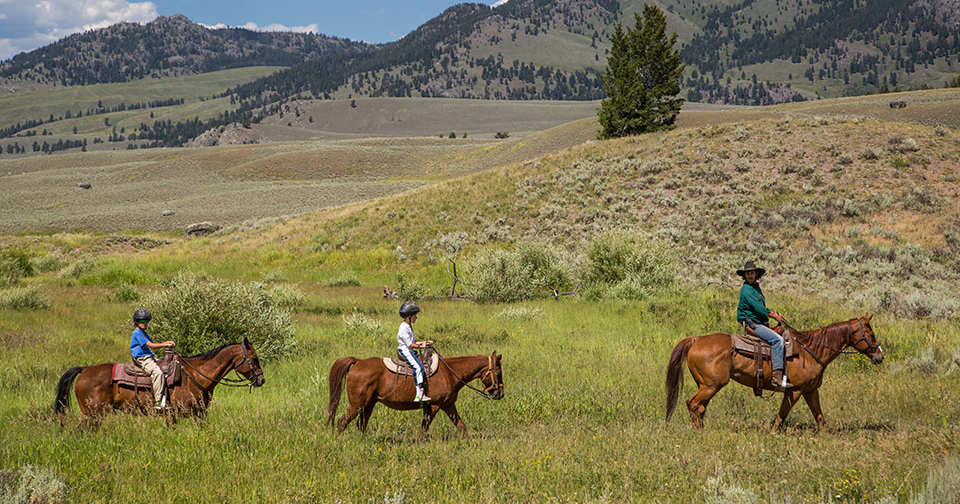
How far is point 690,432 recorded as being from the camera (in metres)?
7.35

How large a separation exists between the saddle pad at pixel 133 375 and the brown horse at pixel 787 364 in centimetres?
739

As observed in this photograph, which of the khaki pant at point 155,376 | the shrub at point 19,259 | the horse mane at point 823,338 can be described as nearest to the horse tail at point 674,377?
the horse mane at point 823,338

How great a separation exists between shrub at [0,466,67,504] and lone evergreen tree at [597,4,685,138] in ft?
150

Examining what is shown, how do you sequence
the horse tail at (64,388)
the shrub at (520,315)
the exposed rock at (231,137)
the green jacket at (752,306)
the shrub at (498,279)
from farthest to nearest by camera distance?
the exposed rock at (231,137) < the shrub at (498,279) < the shrub at (520,315) < the green jacket at (752,306) < the horse tail at (64,388)

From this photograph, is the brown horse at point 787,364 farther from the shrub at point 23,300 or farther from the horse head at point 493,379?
the shrub at point 23,300

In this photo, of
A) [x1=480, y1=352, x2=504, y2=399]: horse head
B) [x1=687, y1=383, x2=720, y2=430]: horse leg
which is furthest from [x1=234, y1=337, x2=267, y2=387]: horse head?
[x1=687, y1=383, x2=720, y2=430]: horse leg

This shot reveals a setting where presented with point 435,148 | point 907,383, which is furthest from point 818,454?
point 435,148

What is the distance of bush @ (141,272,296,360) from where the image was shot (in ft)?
37.1

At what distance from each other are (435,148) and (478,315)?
90.6 m

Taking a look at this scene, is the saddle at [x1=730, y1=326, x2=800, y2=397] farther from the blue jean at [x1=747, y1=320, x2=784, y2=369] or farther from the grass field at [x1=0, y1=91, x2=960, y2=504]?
the grass field at [x1=0, y1=91, x2=960, y2=504]

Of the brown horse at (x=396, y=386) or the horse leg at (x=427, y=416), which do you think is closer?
the brown horse at (x=396, y=386)

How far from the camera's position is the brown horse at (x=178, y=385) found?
677 centimetres

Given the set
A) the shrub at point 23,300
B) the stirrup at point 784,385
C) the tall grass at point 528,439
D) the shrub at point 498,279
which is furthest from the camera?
the shrub at point 498,279

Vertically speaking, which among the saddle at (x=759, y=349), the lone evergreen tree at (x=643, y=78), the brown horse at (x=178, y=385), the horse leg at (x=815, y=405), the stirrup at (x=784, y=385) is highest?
the lone evergreen tree at (x=643, y=78)
